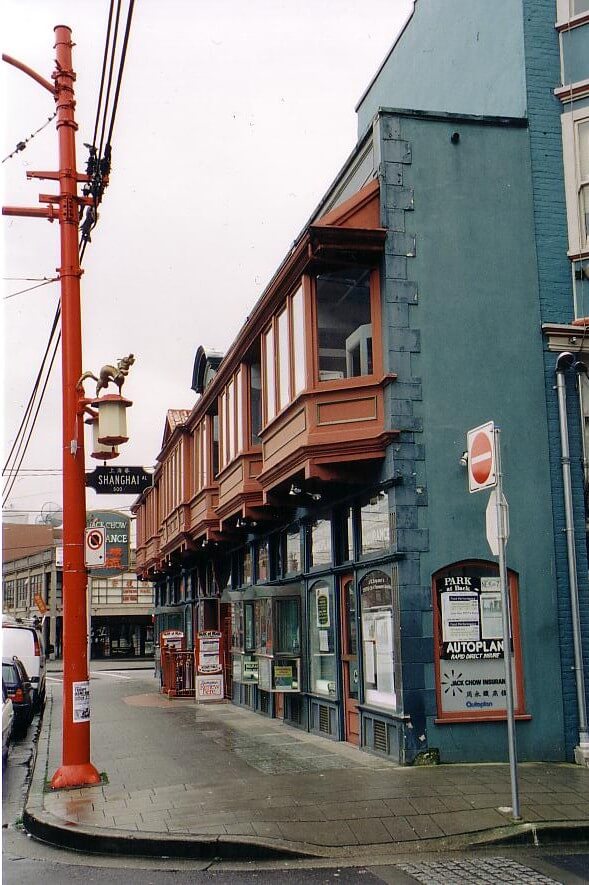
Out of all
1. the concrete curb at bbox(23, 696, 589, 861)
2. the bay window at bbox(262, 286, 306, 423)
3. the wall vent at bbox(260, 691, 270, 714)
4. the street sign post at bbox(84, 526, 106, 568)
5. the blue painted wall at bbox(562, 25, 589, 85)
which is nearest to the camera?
the concrete curb at bbox(23, 696, 589, 861)

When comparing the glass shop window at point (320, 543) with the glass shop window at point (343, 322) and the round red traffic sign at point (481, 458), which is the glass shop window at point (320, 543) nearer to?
the glass shop window at point (343, 322)

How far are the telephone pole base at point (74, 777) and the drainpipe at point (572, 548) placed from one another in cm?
572

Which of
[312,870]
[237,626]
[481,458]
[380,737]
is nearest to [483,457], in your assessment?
[481,458]

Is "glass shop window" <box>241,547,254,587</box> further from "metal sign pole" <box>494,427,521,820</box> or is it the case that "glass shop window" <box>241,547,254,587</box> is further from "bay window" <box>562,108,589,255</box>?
"metal sign pole" <box>494,427,521,820</box>

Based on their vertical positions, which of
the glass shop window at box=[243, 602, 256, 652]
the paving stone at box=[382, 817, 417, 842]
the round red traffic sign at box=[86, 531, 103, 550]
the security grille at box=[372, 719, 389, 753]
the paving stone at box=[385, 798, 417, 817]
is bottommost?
the paving stone at box=[382, 817, 417, 842]

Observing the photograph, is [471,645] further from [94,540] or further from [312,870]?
[94,540]

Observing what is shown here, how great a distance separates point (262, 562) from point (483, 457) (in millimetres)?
10715

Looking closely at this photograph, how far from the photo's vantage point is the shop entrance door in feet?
44.2

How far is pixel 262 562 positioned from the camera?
63.3ft

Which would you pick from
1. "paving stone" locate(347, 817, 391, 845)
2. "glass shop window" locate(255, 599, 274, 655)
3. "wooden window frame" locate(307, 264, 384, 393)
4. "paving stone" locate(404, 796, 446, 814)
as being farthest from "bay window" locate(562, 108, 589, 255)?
"glass shop window" locate(255, 599, 274, 655)

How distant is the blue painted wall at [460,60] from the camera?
13570mm

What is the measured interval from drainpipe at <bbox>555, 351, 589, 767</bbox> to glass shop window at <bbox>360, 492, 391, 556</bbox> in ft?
7.36

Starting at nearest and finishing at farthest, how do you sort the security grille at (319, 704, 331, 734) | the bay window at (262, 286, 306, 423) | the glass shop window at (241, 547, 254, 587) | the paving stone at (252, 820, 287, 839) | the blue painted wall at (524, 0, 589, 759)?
the paving stone at (252, 820, 287, 839) < the blue painted wall at (524, 0, 589, 759) < the bay window at (262, 286, 306, 423) < the security grille at (319, 704, 331, 734) < the glass shop window at (241, 547, 254, 587)

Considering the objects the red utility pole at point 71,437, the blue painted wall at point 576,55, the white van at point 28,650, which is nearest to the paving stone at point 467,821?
the red utility pole at point 71,437
